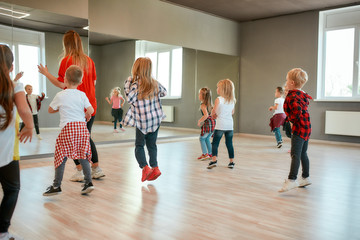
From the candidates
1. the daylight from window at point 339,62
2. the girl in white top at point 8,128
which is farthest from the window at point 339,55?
the girl in white top at point 8,128

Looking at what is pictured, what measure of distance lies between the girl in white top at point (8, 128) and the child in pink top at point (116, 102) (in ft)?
14.3

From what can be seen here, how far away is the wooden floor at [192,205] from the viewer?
2.00 metres

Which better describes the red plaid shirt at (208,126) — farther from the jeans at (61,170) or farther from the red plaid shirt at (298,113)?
the jeans at (61,170)

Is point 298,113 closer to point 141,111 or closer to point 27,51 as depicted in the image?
point 141,111

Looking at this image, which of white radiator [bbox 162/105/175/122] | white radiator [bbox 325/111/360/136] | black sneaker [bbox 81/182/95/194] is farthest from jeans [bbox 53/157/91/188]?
white radiator [bbox 325/111/360/136]

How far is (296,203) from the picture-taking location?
2611 mm

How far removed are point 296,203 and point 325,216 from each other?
32cm

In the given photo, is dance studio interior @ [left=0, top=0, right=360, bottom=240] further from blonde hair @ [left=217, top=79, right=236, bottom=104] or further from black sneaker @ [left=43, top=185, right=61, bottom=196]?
blonde hair @ [left=217, top=79, right=236, bottom=104]

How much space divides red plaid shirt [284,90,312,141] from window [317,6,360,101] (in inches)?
173

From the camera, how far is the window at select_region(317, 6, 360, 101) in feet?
22.0

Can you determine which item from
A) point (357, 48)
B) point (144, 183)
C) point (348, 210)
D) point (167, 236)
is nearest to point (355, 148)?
point (357, 48)

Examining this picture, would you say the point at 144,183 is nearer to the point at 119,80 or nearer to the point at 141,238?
the point at 141,238

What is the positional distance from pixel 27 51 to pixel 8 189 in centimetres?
313

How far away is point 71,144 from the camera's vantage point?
2545 millimetres
